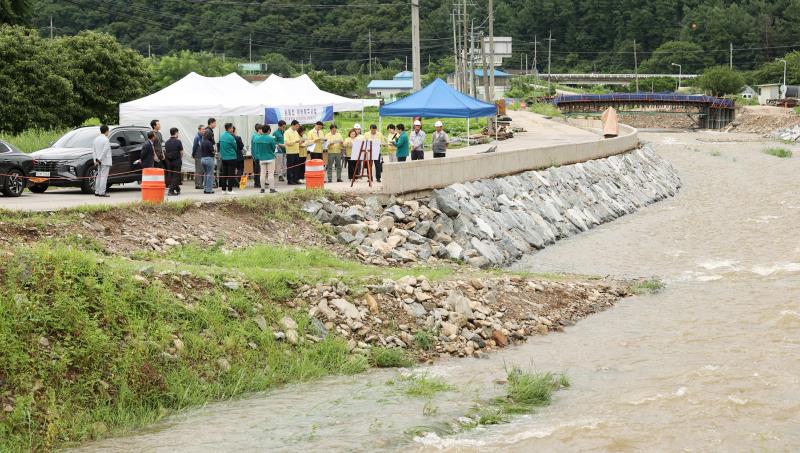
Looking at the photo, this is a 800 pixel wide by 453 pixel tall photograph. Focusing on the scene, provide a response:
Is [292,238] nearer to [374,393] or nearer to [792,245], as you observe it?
[374,393]

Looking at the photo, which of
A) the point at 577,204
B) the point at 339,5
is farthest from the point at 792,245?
the point at 339,5

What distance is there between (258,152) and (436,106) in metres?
9.25

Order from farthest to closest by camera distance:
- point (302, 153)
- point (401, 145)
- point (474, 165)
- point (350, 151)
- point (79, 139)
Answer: point (350, 151) < point (401, 145) < point (474, 165) < point (302, 153) < point (79, 139)

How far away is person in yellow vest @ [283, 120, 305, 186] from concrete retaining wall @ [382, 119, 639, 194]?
13.5ft

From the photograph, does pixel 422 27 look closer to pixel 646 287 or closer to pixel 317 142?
pixel 317 142

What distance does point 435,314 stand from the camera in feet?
51.3

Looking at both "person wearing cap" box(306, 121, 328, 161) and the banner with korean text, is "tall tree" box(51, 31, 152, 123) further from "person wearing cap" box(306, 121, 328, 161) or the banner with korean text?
"person wearing cap" box(306, 121, 328, 161)

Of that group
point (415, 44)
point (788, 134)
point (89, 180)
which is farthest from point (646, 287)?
point (788, 134)

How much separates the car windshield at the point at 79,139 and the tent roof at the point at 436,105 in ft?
32.3

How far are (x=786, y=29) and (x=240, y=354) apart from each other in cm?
17848

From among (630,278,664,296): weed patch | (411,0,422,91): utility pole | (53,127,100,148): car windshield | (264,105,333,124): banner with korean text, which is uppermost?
(411,0,422,91): utility pole

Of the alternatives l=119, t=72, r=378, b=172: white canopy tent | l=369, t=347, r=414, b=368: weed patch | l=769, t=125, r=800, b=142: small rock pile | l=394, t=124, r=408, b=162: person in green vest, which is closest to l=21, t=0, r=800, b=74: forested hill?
l=769, t=125, r=800, b=142: small rock pile

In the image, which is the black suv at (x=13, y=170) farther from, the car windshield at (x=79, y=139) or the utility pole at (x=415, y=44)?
the utility pole at (x=415, y=44)

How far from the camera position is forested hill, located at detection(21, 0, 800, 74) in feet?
445
